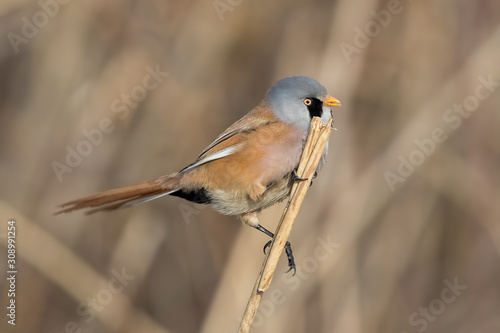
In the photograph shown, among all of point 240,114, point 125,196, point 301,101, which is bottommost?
point 125,196

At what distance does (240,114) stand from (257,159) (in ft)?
5.99

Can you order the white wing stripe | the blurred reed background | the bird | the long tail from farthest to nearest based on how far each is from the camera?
the blurred reed background
the white wing stripe
the bird
the long tail

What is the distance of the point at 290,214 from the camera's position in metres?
2.47

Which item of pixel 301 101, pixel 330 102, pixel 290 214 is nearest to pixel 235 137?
pixel 301 101

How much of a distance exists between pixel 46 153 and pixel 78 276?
0.91 m

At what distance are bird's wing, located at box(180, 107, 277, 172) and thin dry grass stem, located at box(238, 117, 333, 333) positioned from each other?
398 mm

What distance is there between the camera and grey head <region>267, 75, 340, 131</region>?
2846 millimetres

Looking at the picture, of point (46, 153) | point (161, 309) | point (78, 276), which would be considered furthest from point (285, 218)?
point (161, 309)

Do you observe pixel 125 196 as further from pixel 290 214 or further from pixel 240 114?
pixel 240 114

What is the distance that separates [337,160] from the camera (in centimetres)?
417

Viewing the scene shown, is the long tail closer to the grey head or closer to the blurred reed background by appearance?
the grey head

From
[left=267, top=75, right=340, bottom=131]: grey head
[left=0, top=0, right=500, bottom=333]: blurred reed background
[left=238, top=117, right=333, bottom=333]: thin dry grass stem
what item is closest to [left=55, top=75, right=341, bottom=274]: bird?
[left=267, top=75, right=340, bottom=131]: grey head

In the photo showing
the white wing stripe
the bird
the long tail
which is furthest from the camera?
A: the white wing stripe

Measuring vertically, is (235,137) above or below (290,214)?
above
